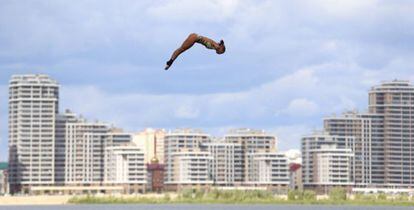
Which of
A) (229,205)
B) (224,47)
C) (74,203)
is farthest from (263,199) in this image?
(224,47)

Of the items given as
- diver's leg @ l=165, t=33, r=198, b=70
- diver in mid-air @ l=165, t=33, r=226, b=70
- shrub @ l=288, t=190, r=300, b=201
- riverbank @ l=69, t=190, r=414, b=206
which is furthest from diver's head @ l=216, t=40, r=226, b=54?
shrub @ l=288, t=190, r=300, b=201

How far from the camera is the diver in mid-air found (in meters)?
24.4

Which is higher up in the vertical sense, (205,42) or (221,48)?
(205,42)

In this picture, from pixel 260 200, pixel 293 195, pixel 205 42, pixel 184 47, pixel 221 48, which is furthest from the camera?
pixel 260 200

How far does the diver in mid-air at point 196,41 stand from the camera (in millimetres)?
24391

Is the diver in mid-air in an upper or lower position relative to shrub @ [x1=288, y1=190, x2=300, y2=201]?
upper

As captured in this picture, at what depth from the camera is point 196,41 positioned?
2494 centimetres

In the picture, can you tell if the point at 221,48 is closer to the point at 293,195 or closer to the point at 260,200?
the point at 293,195

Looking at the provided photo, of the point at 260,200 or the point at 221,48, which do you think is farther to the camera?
the point at 260,200

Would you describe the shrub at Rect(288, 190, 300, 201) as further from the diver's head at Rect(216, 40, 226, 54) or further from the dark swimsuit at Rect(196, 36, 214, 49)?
the diver's head at Rect(216, 40, 226, 54)

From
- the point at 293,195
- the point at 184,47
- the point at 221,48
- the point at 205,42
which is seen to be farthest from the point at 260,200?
the point at 184,47

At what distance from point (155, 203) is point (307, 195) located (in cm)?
2838

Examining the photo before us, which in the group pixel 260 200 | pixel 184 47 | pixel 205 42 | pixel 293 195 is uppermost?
pixel 205 42

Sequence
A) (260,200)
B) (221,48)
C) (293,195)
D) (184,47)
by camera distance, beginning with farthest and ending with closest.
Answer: (260,200) < (293,195) < (221,48) < (184,47)
